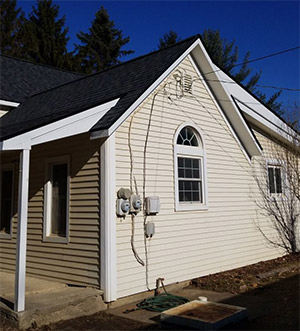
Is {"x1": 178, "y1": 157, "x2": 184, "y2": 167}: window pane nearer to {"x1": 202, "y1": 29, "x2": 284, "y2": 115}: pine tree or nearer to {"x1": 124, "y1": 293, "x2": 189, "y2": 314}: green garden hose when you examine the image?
{"x1": 124, "y1": 293, "x2": 189, "y2": 314}: green garden hose

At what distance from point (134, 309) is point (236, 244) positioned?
405cm

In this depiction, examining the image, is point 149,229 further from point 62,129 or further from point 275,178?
point 275,178

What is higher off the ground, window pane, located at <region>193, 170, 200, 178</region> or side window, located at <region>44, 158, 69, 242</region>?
window pane, located at <region>193, 170, 200, 178</region>

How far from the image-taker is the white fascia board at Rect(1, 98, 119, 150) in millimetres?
5441

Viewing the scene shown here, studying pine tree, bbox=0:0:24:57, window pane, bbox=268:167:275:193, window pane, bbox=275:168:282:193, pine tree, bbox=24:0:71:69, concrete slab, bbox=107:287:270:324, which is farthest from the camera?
pine tree, bbox=24:0:71:69

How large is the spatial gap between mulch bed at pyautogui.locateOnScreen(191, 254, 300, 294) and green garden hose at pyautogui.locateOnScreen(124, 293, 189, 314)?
1282 millimetres

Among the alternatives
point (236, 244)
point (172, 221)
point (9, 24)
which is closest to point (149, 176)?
point (172, 221)

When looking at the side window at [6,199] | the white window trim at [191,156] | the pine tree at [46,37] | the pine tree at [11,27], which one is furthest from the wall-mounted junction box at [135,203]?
the pine tree at [11,27]

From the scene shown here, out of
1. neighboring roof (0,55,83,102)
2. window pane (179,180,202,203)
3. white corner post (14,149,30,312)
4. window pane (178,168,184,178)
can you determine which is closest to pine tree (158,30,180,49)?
neighboring roof (0,55,83,102)

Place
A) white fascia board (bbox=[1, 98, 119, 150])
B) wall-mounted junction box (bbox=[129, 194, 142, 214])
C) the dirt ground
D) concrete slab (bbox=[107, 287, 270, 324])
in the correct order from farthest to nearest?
wall-mounted junction box (bbox=[129, 194, 142, 214]) < concrete slab (bbox=[107, 287, 270, 324]) < white fascia board (bbox=[1, 98, 119, 150]) < the dirt ground

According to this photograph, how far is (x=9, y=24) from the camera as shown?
2959 cm

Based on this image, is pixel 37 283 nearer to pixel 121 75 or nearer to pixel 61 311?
pixel 61 311

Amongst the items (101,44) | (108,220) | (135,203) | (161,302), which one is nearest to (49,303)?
(108,220)

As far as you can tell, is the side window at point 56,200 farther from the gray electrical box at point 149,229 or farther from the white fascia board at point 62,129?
the gray electrical box at point 149,229
